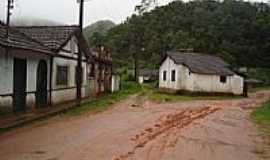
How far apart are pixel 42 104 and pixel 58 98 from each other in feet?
7.99

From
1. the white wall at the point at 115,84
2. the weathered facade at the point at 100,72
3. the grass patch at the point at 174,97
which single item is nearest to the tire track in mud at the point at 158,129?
the grass patch at the point at 174,97

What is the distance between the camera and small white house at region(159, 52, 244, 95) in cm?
4472

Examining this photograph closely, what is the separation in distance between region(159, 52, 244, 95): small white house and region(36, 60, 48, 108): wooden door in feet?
76.1

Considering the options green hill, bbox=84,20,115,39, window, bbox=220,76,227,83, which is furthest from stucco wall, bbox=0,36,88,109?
green hill, bbox=84,20,115,39

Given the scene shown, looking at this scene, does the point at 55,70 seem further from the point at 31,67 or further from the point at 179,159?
the point at 179,159

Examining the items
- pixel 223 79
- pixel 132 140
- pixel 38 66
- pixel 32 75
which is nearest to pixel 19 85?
pixel 32 75

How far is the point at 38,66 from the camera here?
22.6 m

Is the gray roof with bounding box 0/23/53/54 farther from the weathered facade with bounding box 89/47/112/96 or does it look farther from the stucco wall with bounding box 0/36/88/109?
the weathered facade with bounding box 89/47/112/96

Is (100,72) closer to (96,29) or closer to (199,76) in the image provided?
(199,76)

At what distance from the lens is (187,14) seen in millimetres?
80312

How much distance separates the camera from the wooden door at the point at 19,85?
1998 centimetres

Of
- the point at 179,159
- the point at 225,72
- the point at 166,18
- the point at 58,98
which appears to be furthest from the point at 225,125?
the point at 166,18

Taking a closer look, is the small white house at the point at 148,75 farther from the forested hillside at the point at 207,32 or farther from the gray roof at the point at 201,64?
the gray roof at the point at 201,64

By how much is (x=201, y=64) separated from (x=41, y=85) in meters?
27.0
